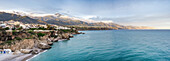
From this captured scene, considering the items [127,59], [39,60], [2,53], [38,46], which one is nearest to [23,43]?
[38,46]

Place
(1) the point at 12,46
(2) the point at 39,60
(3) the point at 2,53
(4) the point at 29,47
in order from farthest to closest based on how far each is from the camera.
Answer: (4) the point at 29,47
(1) the point at 12,46
(3) the point at 2,53
(2) the point at 39,60

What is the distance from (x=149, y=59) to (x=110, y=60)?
9.78 meters

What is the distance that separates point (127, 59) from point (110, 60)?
14.3 ft

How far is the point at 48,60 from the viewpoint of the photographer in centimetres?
2392

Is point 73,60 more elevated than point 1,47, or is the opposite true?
point 1,47

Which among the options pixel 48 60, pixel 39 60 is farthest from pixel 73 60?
pixel 39 60

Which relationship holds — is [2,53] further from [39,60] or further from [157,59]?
[157,59]

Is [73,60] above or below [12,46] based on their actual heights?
below

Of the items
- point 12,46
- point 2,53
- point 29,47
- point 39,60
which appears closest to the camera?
point 39,60

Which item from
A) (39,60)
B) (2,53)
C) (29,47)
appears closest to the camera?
(39,60)

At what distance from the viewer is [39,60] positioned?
77.7ft

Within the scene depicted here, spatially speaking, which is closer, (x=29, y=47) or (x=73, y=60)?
(x=73, y=60)

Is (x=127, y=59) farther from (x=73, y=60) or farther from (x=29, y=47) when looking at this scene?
(x=29, y=47)

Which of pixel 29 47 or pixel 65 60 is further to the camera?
pixel 29 47
